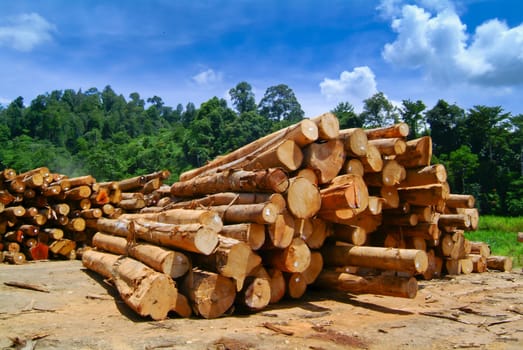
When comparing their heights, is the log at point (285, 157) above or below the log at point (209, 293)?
above

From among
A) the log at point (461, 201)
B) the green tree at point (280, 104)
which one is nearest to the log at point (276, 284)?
the log at point (461, 201)

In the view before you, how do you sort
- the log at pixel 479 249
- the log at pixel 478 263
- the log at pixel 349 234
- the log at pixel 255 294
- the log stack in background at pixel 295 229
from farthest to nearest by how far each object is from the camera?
the log at pixel 479 249
the log at pixel 478 263
the log at pixel 349 234
the log at pixel 255 294
the log stack in background at pixel 295 229

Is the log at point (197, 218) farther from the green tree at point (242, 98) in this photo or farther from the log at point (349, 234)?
the green tree at point (242, 98)

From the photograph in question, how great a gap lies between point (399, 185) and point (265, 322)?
395cm

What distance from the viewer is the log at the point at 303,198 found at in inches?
255

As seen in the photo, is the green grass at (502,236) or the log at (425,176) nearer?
the log at (425,176)

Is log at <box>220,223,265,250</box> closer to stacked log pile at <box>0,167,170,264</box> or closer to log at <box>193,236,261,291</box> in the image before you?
log at <box>193,236,261,291</box>

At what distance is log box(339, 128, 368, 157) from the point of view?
734 cm

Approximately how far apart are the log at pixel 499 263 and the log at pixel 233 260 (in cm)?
764

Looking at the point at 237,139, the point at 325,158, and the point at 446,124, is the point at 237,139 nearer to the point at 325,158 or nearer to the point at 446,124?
the point at 446,124

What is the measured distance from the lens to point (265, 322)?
5762 mm

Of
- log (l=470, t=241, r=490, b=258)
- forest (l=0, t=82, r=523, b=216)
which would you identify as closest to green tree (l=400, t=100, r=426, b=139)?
forest (l=0, t=82, r=523, b=216)

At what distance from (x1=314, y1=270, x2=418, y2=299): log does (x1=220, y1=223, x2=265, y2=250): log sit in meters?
1.60

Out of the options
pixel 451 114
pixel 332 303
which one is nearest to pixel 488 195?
pixel 451 114
